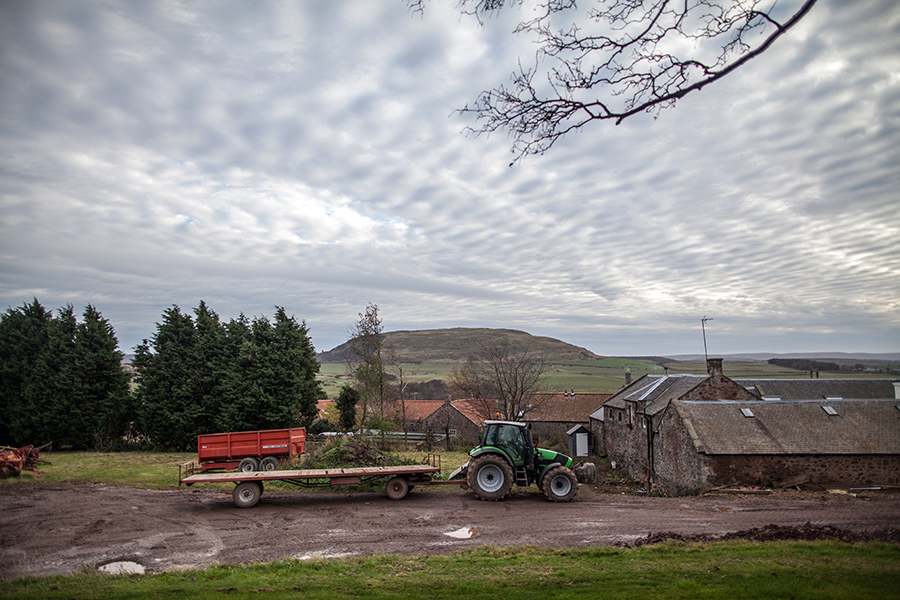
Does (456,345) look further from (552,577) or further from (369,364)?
(552,577)

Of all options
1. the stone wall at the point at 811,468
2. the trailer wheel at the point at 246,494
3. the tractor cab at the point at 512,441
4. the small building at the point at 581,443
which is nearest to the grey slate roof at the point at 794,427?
the stone wall at the point at 811,468

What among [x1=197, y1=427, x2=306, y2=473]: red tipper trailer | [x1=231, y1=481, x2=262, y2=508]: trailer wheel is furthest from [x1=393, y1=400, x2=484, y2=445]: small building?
[x1=231, y1=481, x2=262, y2=508]: trailer wheel

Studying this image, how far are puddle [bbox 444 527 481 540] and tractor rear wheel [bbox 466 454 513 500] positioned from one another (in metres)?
3.20

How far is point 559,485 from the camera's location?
14.5 m

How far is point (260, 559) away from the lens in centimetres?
898

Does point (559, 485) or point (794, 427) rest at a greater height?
point (794, 427)

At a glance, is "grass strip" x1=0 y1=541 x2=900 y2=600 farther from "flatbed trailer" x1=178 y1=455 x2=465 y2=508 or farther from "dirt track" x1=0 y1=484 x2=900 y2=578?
"flatbed trailer" x1=178 y1=455 x2=465 y2=508

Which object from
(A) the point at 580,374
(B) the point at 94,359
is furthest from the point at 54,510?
(A) the point at 580,374

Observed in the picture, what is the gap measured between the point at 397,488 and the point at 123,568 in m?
7.51

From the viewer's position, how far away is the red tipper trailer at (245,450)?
62.3 ft

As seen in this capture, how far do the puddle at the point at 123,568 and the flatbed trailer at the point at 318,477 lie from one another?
13.6ft

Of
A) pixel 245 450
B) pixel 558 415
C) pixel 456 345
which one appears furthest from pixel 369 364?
pixel 456 345

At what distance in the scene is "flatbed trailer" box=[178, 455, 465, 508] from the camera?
1350 cm

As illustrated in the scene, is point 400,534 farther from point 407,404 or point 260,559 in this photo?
point 407,404
